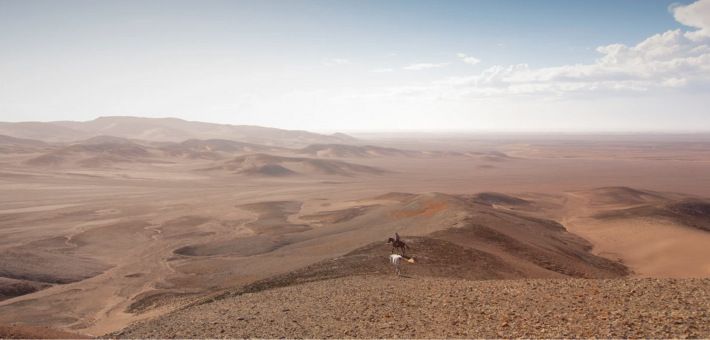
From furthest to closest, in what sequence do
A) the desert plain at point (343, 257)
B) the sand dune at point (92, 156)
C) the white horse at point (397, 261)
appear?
the sand dune at point (92, 156) → the white horse at point (397, 261) → the desert plain at point (343, 257)

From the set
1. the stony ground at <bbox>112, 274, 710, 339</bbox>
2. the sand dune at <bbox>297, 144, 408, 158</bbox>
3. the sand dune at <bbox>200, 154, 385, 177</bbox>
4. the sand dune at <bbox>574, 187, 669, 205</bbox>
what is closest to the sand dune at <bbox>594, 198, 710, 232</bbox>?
the sand dune at <bbox>574, 187, 669, 205</bbox>

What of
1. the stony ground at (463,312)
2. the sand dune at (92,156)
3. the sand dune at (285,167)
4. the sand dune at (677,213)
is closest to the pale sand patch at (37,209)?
the sand dune at (285,167)

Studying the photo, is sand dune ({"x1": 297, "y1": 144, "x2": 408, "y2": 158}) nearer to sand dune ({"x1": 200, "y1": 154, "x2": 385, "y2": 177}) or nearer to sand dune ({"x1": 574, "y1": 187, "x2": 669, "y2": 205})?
sand dune ({"x1": 200, "y1": 154, "x2": 385, "y2": 177})

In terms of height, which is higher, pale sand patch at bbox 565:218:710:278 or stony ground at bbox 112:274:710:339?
stony ground at bbox 112:274:710:339

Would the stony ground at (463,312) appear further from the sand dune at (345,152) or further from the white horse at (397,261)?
the sand dune at (345,152)

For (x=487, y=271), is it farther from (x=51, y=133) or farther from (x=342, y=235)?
(x=51, y=133)
